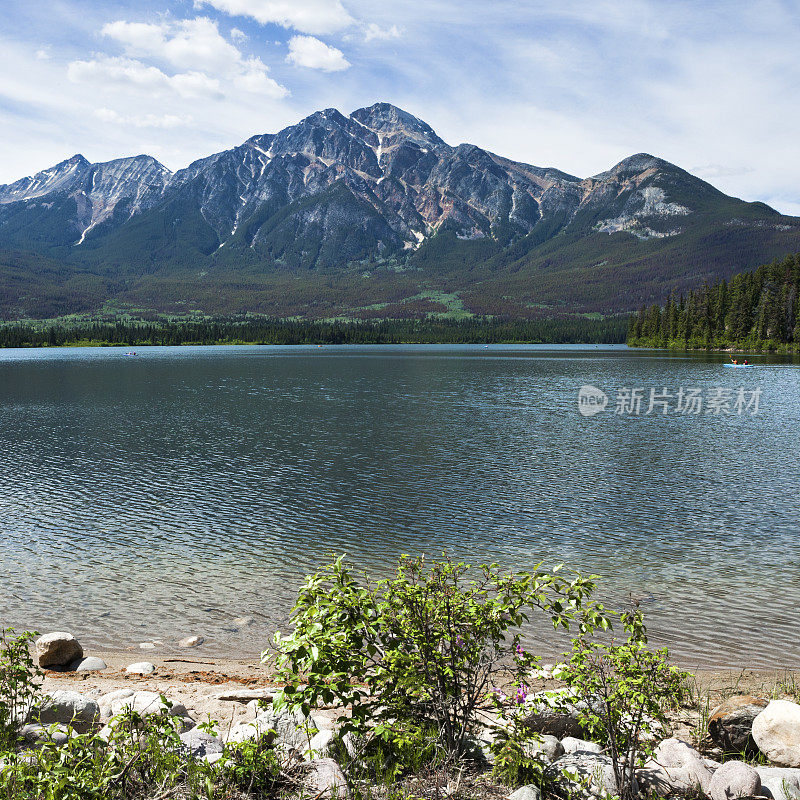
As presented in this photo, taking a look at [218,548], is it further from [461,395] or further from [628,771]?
[461,395]

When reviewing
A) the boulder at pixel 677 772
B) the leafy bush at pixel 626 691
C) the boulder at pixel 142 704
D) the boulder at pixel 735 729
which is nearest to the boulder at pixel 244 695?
the boulder at pixel 142 704

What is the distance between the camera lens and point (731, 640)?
16.2 metres

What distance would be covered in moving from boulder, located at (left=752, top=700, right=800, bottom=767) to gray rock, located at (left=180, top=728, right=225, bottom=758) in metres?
8.98

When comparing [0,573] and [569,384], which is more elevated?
[569,384]

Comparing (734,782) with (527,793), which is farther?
(734,782)

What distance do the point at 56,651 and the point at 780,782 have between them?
52.2 ft

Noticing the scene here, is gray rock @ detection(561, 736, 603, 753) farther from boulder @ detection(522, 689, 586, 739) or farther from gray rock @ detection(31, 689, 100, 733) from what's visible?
gray rock @ detection(31, 689, 100, 733)

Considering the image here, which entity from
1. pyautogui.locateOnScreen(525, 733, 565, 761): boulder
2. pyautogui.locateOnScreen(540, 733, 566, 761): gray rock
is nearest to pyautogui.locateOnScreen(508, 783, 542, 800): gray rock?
pyautogui.locateOnScreen(525, 733, 565, 761): boulder

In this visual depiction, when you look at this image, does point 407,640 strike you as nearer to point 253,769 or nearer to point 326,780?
point 326,780

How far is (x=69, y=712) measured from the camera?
10023 mm

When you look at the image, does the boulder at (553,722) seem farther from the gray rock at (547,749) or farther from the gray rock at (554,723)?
the gray rock at (547,749)

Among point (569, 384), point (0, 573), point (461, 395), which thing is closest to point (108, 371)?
point (461, 395)

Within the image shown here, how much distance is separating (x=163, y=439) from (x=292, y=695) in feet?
160

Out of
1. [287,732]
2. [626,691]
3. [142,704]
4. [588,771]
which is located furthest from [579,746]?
[142,704]
